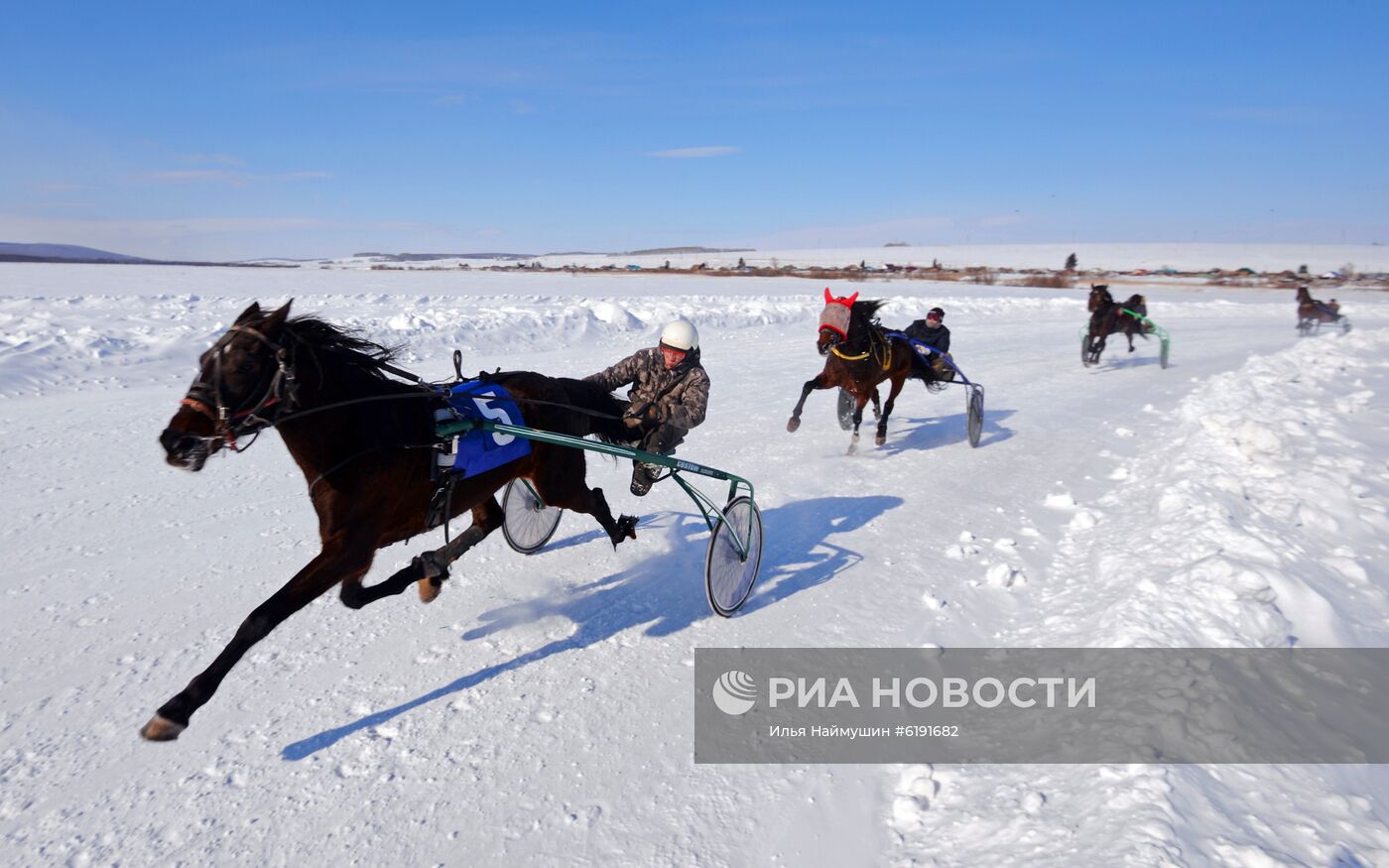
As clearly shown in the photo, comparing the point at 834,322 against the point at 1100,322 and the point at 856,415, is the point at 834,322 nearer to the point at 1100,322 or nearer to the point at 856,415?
the point at 856,415

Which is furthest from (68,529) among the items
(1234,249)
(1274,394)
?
(1234,249)

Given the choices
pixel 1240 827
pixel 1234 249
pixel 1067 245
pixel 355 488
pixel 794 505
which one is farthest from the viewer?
pixel 1067 245

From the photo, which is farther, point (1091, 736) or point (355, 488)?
point (355, 488)

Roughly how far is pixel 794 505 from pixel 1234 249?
104 metres

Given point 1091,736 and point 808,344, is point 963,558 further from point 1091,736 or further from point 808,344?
point 808,344

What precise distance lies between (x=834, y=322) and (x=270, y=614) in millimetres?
6365

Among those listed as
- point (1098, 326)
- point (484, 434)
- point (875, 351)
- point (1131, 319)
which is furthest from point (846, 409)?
point (1131, 319)

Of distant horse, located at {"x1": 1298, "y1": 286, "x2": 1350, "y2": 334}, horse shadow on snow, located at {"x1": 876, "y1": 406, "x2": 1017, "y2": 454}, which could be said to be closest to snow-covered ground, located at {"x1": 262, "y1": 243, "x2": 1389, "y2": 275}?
distant horse, located at {"x1": 1298, "y1": 286, "x2": 1350, "y2": 334}

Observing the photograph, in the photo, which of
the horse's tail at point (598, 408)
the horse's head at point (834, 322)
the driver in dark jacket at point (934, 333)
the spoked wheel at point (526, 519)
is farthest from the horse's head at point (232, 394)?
the driver in dark jacket at point (934, 333)

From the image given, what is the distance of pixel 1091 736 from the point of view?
3230 mm

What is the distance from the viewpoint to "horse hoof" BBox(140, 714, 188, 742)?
3.04 m

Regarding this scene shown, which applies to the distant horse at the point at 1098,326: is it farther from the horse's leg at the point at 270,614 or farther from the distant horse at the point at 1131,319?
the horse's leg at the point at 270,614

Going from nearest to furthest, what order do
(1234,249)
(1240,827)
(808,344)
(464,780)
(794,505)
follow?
(1240,827)
(464,780)
(794,505)
(808,344)
(1234,249)

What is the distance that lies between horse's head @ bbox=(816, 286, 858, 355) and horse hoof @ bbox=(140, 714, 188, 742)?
6612 mm
